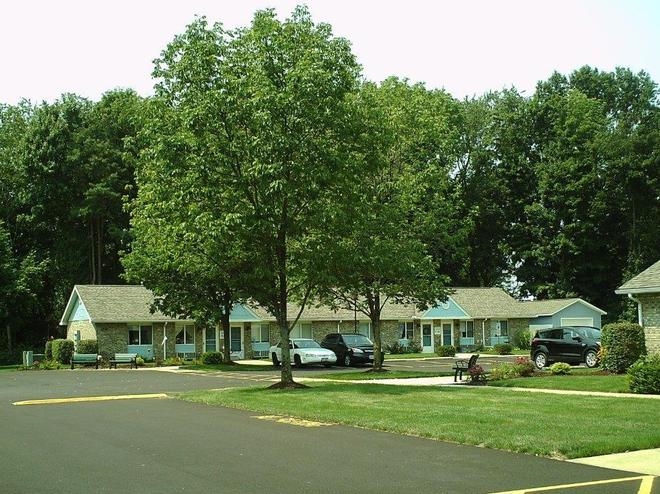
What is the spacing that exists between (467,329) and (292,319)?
1478cm

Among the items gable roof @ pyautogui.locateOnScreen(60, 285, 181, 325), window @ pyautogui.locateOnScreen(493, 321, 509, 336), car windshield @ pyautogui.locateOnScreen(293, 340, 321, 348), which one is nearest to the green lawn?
car windshield @ pyautogui.locateOnScreen(293, 340, 321, 348)

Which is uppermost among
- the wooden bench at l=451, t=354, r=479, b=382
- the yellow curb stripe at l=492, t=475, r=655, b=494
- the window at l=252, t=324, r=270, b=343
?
the window at l=252, t=324, r=270, b=343

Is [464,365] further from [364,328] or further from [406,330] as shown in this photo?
[406,330]

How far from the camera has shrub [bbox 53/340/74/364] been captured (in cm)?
4966

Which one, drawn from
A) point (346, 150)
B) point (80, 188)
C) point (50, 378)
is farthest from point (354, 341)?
point (80, 188)

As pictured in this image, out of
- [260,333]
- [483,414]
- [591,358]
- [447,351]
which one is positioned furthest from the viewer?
[260,333]

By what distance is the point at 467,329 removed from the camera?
202 feet

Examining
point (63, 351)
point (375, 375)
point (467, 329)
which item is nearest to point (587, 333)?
point (375, 375)

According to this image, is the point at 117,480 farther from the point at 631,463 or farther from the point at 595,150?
the point at 595,150

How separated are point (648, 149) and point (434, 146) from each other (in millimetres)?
32028

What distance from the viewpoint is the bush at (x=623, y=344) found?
86.1 feet

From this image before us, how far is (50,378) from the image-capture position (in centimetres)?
3541

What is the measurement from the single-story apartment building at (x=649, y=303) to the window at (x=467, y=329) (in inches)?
1316

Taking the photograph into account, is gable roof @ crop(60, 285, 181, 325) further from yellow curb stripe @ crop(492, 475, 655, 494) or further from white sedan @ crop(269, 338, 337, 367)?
yellow curb stripe @ crop(492, 475, 655, 494)
